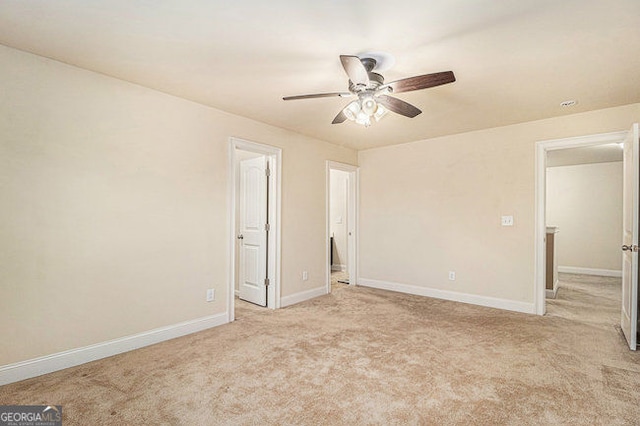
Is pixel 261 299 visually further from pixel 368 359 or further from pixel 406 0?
pixel 406 0

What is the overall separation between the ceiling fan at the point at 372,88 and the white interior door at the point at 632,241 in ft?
6.78

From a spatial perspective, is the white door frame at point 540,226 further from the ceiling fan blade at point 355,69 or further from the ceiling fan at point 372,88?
the ceiling fan blade at point 355,69

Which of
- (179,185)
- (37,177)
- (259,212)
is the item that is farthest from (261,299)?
(37,177)

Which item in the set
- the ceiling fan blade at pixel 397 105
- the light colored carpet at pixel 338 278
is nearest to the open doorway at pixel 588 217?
the light colored carpet at pixel 338 278

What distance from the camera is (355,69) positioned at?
6.75 ft

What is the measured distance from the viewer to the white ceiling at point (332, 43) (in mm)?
1808

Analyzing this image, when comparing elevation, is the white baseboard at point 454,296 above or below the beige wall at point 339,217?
below

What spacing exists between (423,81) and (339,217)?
4.86 m

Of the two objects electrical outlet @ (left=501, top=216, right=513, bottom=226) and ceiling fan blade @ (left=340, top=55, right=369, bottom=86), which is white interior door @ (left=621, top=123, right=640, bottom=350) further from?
ceiling fan blade @ (left=340, top=55, right=369, bottom=86)

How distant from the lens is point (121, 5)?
5.86 feet

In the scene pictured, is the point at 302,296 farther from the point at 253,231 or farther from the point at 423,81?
the point at 423,81

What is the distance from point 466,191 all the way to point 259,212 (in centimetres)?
292

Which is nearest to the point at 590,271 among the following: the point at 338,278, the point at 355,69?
the point at 338,278

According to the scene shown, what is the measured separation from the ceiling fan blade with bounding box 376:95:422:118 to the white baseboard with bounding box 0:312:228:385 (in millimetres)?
2764
